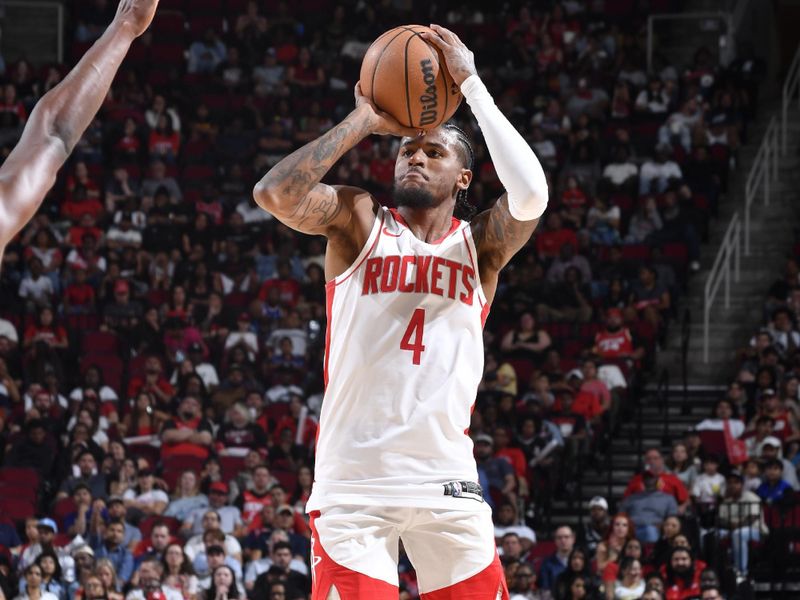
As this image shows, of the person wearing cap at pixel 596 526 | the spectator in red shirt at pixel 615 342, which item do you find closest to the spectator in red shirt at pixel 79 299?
the spectator in red shirt at pixel 615 342

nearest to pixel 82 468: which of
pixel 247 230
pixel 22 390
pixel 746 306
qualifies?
pixel 22 390

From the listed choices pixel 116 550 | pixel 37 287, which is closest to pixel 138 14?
pixel 116 550

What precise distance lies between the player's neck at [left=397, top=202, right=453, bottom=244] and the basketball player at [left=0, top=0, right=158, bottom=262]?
2.01 metres

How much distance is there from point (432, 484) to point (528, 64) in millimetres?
15496

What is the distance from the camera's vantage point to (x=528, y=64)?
64.7 feet

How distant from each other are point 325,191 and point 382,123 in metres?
0.36

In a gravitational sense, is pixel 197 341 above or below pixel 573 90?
below

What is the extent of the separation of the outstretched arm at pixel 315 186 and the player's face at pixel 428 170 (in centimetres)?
17

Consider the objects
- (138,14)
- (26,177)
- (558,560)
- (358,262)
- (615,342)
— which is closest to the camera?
(26,177)

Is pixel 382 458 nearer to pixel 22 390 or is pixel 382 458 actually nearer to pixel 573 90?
pixel 22 390

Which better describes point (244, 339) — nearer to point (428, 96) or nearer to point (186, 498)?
point (186, 498)

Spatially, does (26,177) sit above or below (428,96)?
below

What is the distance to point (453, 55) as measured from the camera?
521cm

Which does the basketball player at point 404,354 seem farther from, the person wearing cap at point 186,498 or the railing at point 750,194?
the railing at point 750,194
